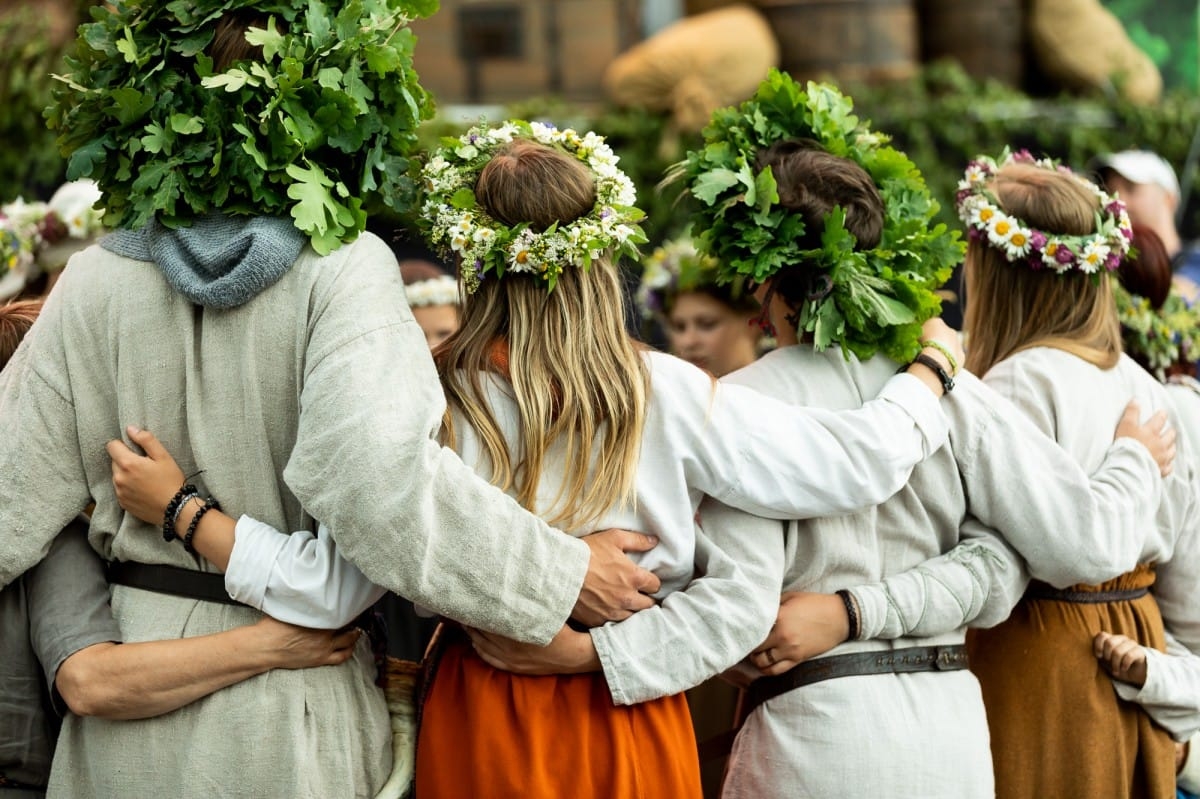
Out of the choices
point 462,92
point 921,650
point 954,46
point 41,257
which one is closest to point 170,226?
point 921,650

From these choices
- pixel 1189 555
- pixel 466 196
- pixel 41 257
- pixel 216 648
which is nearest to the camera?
pixel 216 648

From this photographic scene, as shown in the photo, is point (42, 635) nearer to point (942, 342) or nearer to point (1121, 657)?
point (942, 342)

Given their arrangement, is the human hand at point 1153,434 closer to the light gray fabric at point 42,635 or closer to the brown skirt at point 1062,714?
the brown skirt at point 1062,714

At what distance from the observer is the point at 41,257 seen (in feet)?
13.0

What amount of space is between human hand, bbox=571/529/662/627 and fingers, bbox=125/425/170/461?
2.46ft

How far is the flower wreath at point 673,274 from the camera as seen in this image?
4227 mm

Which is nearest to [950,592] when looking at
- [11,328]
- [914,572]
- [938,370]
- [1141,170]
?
[914,572]

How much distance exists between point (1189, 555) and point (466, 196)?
6.47 ft

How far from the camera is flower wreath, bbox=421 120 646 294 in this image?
2316mm

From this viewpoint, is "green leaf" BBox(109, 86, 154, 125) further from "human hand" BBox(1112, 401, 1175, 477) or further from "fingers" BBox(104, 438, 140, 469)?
"human hand" BBox(1112, 401, 1175, 477)

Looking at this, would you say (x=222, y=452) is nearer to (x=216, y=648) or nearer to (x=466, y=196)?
(x=216, y=648)

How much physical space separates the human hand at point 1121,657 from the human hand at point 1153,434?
1.30 ft

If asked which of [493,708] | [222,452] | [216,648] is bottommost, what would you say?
[493,708]

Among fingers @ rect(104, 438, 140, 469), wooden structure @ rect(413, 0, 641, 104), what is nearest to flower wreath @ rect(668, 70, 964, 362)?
fingers @ rect(104, 438, 140, 469)
